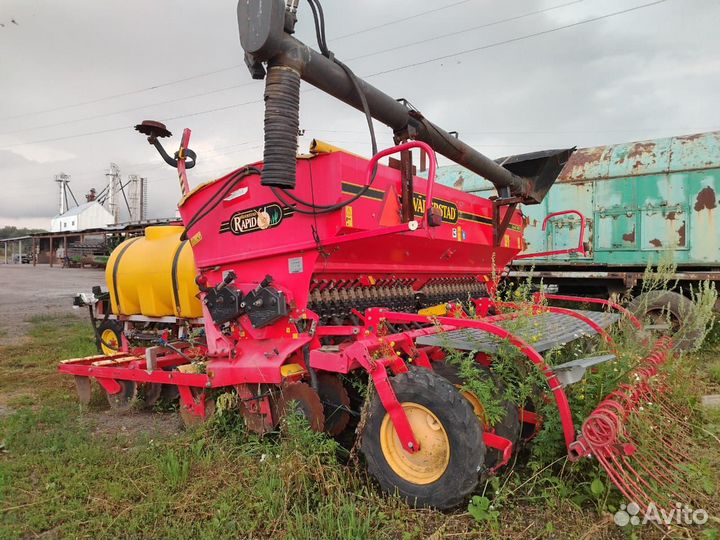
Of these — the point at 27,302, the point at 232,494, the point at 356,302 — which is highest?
Answer: the point at 356,302

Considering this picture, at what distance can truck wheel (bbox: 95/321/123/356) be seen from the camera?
6.61 meters

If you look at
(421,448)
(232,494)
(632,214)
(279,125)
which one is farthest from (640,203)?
(232,494)

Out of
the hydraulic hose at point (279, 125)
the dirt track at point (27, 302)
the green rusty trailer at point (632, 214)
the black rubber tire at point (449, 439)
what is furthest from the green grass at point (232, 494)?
the dirt track at point (27, 302)

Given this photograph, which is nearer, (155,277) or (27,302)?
(155,277)

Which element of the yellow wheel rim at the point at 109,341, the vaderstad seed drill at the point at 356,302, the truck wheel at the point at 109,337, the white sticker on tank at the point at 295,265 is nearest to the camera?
the vaderstad seed drill at the point at 356,302

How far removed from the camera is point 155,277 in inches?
223

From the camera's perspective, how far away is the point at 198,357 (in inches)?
186

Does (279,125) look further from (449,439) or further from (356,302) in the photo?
(449,439)

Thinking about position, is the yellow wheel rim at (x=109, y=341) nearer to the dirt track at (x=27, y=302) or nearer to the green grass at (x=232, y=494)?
the green grass at (x=232, y=494)

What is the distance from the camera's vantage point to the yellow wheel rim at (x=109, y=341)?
671 centimetres

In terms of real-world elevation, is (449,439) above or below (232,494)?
above

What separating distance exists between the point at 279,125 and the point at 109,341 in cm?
536

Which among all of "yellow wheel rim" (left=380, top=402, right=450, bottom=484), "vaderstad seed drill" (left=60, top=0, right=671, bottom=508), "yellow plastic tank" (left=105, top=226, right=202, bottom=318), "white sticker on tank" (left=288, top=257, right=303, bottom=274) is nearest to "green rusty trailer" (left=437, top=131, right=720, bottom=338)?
"vaderstad seed drill" (left=60, top=0, right=671, bottom=508)

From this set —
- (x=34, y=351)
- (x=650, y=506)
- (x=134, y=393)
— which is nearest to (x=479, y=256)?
(x=650, y=506)
